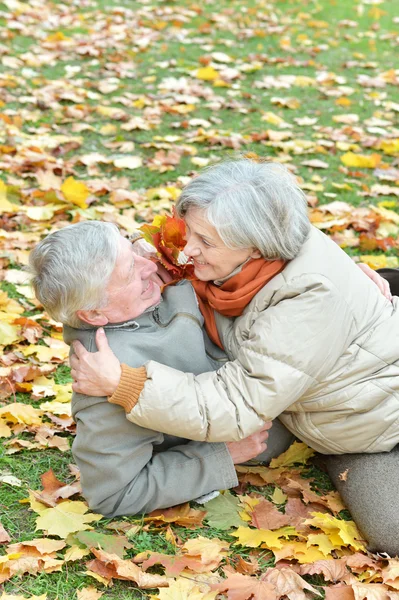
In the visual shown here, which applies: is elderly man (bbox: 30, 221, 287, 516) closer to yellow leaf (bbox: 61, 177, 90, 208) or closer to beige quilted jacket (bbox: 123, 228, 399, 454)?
beige quilted jacket (bbox: 123, 228, 399, 454)

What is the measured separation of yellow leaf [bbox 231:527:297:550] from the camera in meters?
2.68

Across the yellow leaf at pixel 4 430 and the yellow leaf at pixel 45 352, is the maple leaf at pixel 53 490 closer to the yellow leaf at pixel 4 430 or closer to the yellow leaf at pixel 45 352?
the yellow leaf at pixel 4 430

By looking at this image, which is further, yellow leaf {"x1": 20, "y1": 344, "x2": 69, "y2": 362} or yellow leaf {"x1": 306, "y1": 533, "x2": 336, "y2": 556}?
yellow leaf {"x1": 20, "y1": 344, "x2": 69, "y2": 362}

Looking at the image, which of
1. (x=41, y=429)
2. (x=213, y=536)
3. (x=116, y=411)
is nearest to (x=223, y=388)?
(x=116, y=411)

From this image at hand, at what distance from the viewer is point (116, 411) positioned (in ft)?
8.84

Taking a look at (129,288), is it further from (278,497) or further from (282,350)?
(278,497)

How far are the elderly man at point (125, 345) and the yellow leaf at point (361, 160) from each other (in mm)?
3636

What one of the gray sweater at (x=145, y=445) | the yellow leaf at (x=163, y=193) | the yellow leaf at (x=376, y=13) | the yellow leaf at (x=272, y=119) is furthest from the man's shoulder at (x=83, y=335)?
the yellow leaf at (x=376, y=13)

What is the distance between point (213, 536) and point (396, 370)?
0.92 metres

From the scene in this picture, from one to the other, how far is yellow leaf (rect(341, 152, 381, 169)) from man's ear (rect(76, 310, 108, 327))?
4.03 metres

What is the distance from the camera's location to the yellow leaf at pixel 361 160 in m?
6.16

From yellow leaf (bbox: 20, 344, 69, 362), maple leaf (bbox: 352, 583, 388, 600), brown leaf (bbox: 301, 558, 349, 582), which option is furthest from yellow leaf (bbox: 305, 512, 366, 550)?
yellow leaf (bbox: 20, 344, 69, 362)

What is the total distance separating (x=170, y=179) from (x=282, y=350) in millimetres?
3472

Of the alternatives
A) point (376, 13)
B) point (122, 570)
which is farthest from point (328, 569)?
Result: point (376, 13)
